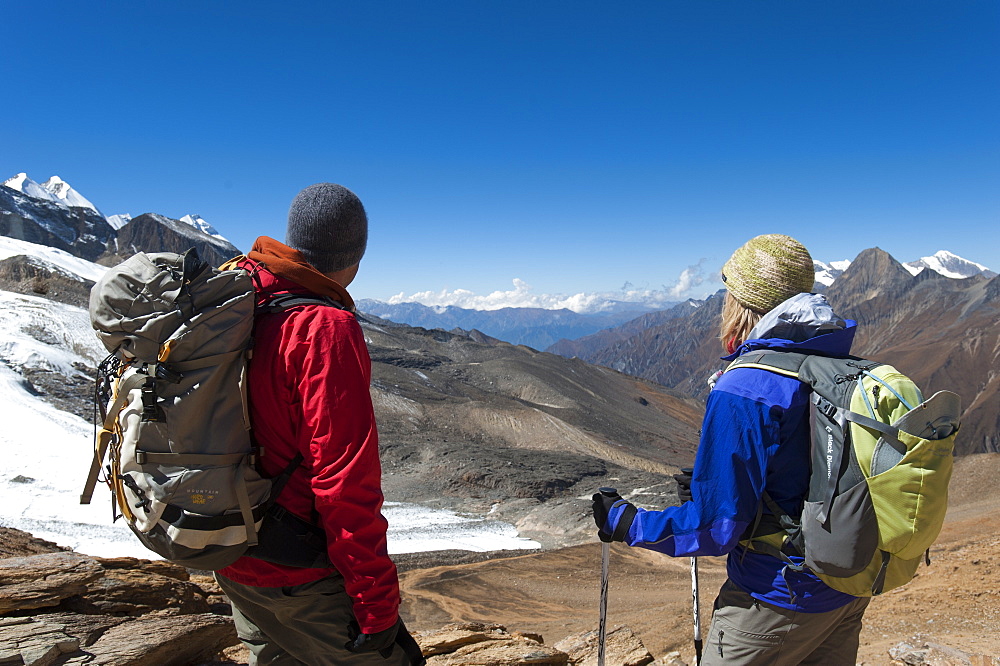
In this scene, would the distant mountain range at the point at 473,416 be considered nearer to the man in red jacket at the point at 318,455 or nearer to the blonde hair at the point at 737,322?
the blonde hair at the point at 737,322

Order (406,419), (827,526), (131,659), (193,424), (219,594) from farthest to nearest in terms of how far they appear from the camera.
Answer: (406,419) < (219,594) < (131,659) < (827,526) < (193,424)

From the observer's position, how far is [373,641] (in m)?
2.09

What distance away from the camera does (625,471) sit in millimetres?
26594

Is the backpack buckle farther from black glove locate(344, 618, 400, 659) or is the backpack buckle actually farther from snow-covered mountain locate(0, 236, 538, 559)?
snow-covered mountain locate(0, 236, 538, 559)

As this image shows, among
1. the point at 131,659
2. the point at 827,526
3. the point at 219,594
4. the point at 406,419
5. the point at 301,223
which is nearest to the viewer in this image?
the point at 827,526

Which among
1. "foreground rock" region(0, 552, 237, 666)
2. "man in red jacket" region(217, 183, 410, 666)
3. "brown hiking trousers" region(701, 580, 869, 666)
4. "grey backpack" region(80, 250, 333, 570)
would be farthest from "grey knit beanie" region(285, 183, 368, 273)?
"foreground rock" region(0, 552, 237, 666)

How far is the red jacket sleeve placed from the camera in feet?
6.63

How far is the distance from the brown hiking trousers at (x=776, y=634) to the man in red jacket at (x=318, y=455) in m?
1.37

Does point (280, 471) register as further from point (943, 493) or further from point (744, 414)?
point (943, 493)

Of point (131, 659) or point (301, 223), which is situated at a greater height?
point (301, 223)

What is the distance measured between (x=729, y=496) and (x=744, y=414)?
327 millimetres

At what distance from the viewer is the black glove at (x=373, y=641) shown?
209 cm

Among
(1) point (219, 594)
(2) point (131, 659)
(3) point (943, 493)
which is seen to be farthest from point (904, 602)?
(2) point (131, 659)

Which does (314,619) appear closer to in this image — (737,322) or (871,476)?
(871,476)
